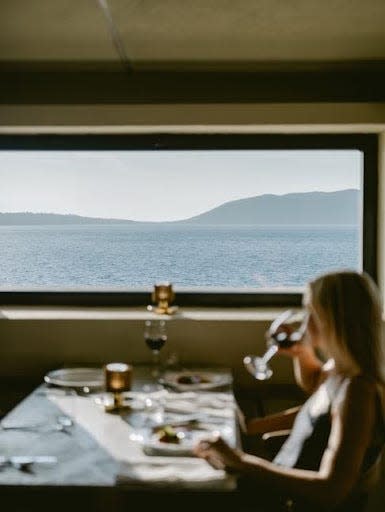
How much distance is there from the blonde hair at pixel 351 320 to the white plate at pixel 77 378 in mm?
963

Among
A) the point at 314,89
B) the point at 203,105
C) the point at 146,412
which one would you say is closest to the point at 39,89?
the point at 203,105

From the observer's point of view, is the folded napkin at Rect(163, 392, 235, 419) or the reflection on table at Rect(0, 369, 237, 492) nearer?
the reflection on table at Rect(0, 369, 237, 492)

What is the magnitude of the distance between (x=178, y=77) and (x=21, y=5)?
2.68 ft

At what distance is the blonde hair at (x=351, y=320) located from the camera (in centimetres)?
155

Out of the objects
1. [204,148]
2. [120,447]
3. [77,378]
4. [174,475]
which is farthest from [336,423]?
[204,148]

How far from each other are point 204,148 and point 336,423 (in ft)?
6.50

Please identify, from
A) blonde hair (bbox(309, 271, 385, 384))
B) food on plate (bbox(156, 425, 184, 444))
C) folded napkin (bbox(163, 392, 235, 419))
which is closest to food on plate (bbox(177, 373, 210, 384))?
folded napkin (bbox(163, 392, 235, 419))

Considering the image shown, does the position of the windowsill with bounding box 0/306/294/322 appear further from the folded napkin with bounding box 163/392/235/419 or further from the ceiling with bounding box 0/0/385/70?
the ceiling with bounding box 0/0/385/70

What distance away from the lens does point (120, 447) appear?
1.63 metres

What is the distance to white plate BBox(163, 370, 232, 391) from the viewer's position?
2.20 meters

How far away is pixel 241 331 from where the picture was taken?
2.78m

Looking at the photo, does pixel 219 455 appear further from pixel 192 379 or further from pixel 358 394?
pixel 192 379

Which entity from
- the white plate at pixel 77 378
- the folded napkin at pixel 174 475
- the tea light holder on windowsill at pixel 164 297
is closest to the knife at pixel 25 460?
the folded napkin at pixel 174 475

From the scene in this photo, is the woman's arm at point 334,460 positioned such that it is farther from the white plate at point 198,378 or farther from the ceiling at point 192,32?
the ceiling at point 192,32
